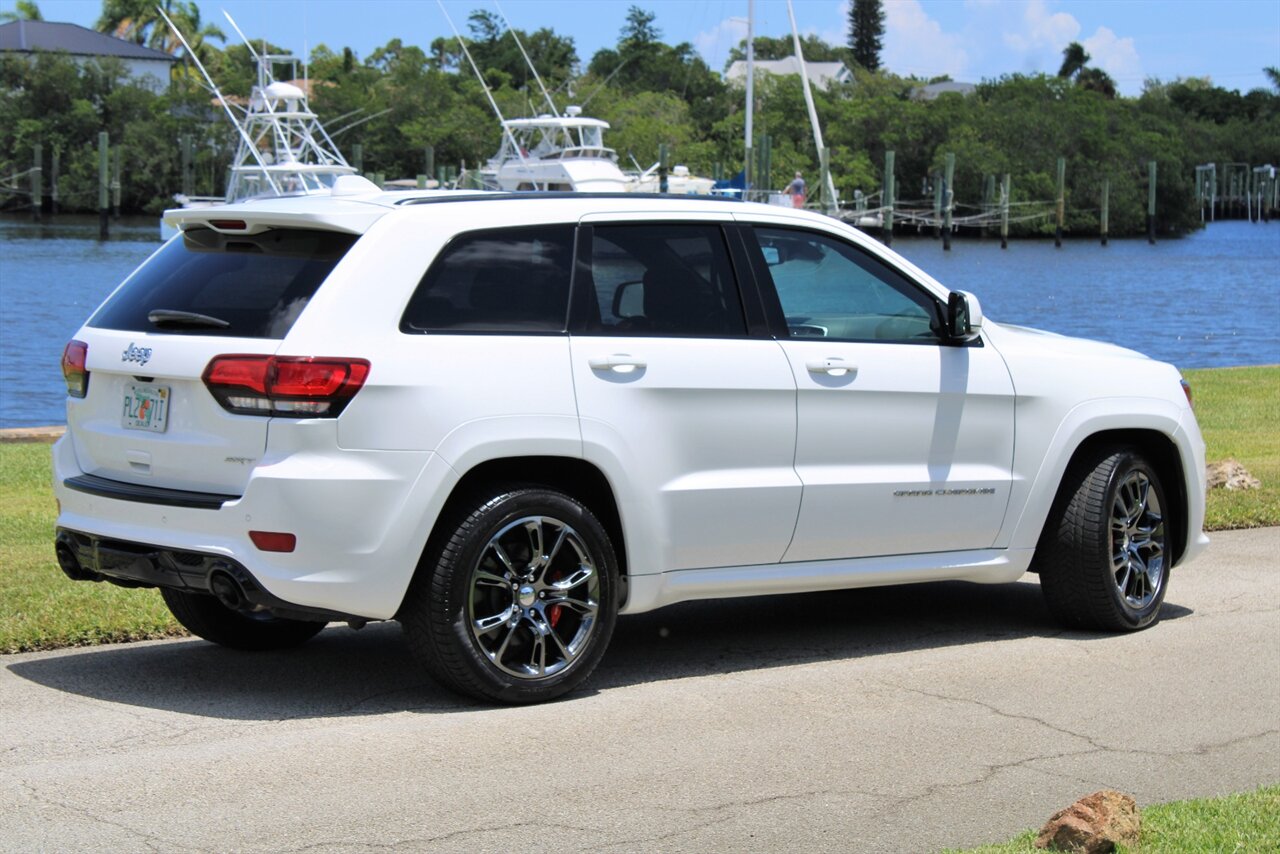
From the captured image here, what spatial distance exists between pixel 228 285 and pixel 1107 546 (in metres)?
4.00

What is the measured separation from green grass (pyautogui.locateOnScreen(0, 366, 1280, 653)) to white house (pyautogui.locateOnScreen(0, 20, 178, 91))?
101158 mm

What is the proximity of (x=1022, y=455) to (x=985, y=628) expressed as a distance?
97 centimetres

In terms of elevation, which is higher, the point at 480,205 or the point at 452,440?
the point at 480,205

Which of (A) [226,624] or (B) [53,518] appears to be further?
(B) [53,518]

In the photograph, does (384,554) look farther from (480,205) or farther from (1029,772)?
(1029,772)

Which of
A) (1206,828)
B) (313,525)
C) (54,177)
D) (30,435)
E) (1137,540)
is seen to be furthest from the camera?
(54,177)

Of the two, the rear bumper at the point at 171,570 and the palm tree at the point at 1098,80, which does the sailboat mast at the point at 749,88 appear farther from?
the palm tree at the point at 1098,80

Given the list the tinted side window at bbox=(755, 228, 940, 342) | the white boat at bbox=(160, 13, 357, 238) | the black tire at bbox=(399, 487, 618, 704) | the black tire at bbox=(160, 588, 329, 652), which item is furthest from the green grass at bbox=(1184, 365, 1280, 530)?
the white boat at bbox=(160, 13, 357, 238)

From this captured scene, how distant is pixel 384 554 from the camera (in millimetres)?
6125

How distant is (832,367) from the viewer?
720cm

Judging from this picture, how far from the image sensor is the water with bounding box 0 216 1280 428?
113 feet

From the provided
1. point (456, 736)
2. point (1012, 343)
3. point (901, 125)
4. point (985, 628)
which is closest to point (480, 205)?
point (456, 736)

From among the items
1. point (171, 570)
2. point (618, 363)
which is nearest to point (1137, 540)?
point (618, 363)

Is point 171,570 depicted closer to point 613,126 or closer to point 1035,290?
point 1035,290
